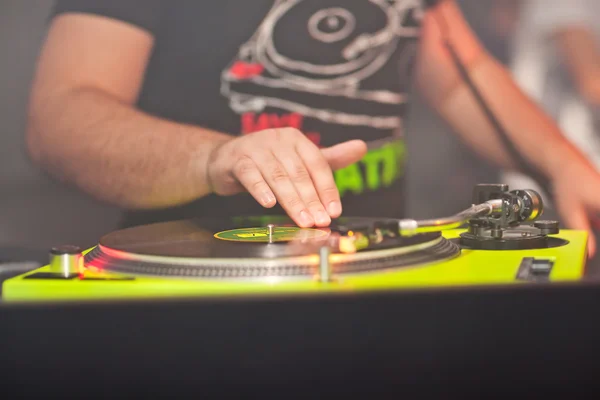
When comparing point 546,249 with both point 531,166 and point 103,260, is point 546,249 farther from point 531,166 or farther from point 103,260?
point 531,166

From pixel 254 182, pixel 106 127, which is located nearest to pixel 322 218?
pixel 254 182

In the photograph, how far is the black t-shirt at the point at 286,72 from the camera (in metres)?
2.06

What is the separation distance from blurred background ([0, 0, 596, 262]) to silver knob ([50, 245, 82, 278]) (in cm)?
120

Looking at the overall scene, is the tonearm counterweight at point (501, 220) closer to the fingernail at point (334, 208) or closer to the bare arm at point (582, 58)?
the fingernail at point (334, 208)

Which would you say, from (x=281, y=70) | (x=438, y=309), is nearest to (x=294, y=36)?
(x=281, y=70)

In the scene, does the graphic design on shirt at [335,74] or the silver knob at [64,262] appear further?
the graphic design on shirt at [335,74]

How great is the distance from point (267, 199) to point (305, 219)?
0.07m

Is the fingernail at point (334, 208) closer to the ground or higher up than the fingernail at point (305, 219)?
higher up

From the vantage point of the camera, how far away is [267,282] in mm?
855

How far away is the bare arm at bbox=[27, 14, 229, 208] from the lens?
1947 millimetres

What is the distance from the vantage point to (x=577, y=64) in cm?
232

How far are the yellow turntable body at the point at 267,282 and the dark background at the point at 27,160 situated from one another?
45.2 inches

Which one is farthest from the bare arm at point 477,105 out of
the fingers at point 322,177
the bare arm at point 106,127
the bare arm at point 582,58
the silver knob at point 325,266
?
the silver knob at point 325,266

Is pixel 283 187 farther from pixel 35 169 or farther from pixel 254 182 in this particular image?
pixel 35 169
